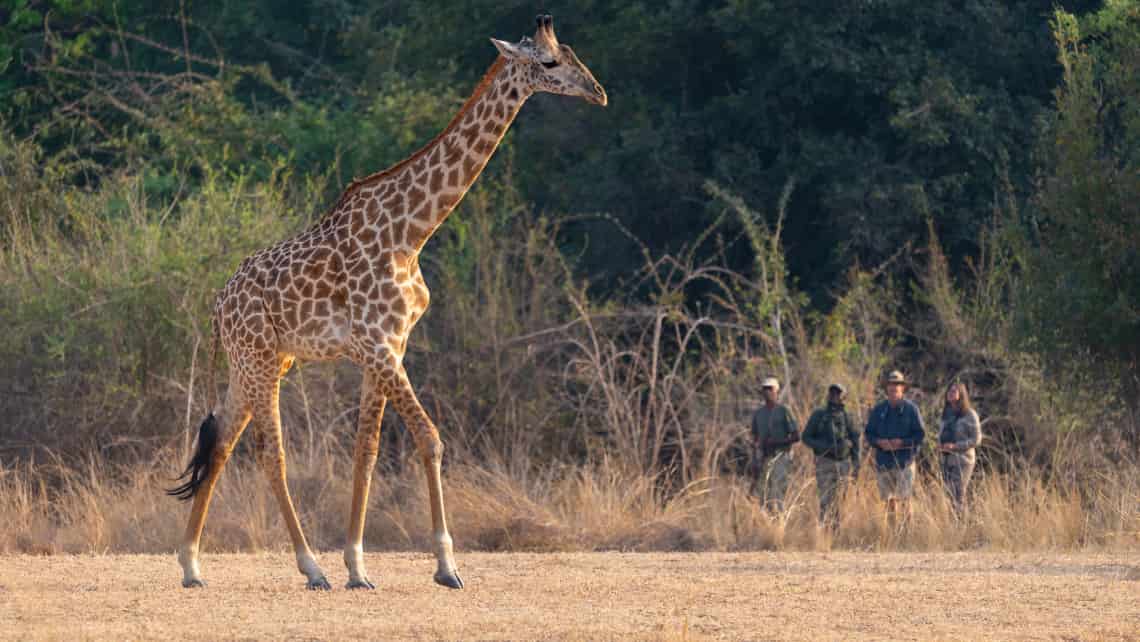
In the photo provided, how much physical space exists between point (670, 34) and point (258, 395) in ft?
38.2

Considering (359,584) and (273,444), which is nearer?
(359,584)

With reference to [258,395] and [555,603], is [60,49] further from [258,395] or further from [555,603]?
[555,603]

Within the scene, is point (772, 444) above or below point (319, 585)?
above

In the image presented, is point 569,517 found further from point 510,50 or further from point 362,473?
point 510,50

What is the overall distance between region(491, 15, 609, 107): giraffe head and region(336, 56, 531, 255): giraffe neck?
0.47ft

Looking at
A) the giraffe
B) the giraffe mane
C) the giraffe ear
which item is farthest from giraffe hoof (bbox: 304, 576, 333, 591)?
the giraffe ear

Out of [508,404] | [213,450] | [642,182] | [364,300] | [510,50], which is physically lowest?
[508,404]

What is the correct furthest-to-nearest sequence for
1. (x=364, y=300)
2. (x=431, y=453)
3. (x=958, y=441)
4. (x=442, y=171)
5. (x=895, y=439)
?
(x=958, y=441), (x=895, y=439), (x=442, y=171), (x=364, y=300), (x=431, y=453)

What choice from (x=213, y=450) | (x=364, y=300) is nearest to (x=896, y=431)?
(x=364, y=300)

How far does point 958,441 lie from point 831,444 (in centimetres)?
131

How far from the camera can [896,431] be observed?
1543cm

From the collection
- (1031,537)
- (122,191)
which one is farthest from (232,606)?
(122,191)

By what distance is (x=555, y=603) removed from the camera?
10281 mm

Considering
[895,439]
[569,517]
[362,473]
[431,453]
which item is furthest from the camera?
[895,439]
